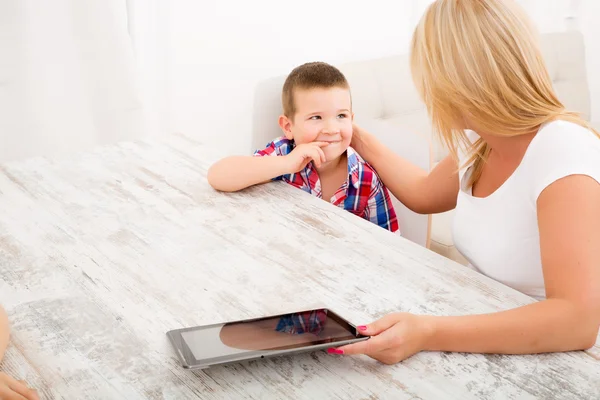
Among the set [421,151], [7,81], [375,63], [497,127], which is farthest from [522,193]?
[7,81]

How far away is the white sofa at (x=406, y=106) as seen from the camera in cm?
171

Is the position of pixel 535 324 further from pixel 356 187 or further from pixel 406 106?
pixel 406 106

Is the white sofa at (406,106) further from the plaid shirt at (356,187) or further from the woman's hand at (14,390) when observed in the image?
the woman's hand at (14,390)

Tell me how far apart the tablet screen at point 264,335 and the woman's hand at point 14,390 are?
7.0 inches

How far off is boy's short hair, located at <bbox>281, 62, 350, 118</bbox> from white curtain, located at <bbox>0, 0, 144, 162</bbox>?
0.84 metres

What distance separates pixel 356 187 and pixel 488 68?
0.59 metres

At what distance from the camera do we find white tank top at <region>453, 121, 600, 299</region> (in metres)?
1.07

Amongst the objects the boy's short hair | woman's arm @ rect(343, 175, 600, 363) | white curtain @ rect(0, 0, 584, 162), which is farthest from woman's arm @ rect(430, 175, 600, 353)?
white curtain @ rect(0, 0, 584, 162)

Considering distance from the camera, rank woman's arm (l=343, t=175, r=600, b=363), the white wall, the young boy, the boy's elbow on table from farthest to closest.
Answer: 1. the white wall
2. the young boy
3. the boy's elbow on table
4. woman's arm (l=343, t=175, r=600, b=363)

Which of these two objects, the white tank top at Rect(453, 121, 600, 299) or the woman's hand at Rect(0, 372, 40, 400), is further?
the white tank top at Rect(453, 121, 600, 299)

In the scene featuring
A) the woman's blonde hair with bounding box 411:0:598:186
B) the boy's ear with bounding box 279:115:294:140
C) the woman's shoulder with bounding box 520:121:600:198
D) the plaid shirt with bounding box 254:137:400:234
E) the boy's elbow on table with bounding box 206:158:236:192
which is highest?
the woman's blonde hair with bounding box 411:0:598:186

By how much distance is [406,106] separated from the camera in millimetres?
2539

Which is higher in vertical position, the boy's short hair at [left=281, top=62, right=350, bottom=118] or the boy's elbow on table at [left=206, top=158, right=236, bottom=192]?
the boy's short hair at [left=281, top=62, right=350, bottom=118]

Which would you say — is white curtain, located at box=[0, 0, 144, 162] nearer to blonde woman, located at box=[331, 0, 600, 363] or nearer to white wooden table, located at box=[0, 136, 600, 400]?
white wooden table, located at box=[0, 136, 600, 400]
